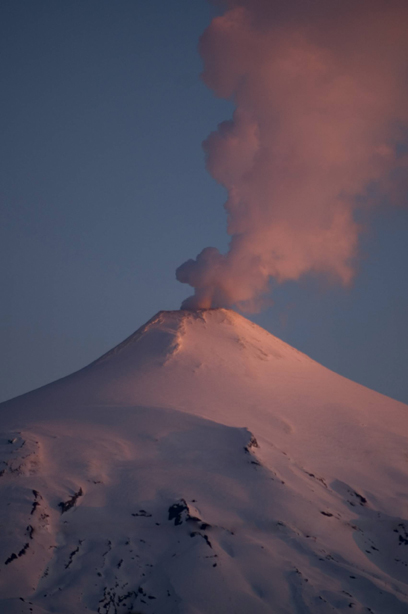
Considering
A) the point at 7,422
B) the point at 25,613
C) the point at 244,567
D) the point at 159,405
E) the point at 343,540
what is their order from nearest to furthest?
the point at 25,613 < the point at 244,567 < the point at 343,540 < the point at 7,422 < the point at 159,405

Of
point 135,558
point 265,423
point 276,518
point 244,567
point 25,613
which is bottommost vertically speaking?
point 25,613

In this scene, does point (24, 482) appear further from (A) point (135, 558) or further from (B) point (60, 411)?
(B) point (60, 411)

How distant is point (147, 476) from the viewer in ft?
62.2

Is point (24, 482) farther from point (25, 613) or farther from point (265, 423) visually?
point (265, 423)

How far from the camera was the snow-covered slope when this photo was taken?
13.0 m

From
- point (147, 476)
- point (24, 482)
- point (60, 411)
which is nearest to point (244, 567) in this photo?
point (147, 476)

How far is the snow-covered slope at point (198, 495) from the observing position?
13.0 metres

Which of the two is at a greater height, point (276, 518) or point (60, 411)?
point (276, 518)

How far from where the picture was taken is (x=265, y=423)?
88.3ft

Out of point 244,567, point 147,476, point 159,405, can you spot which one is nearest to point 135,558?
point 244,567

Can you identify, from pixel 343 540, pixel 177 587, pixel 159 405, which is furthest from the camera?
pixel 159 405

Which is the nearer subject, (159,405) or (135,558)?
(135,558)

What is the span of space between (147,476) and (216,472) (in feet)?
10.0

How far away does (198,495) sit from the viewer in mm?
18000
